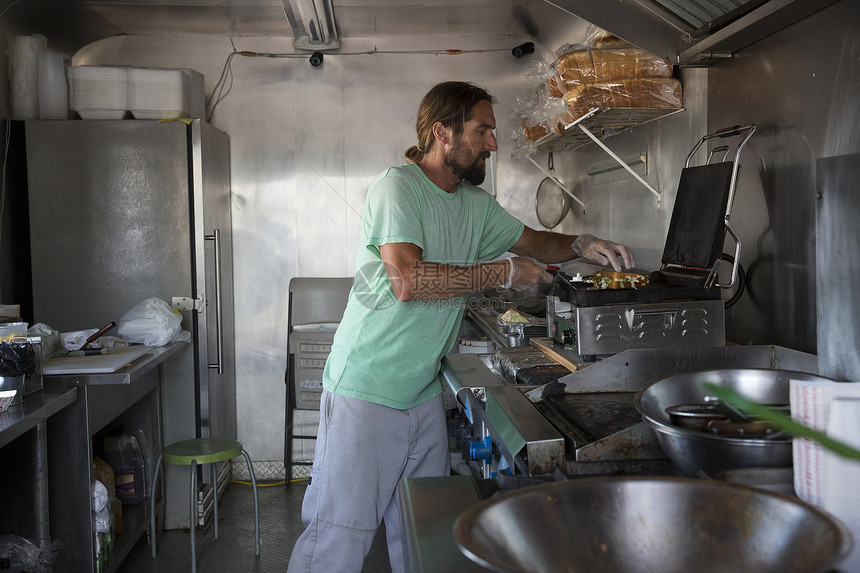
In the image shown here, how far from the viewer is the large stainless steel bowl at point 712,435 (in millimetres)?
887

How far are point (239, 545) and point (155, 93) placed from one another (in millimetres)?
2256

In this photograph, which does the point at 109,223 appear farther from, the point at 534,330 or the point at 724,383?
the point at 724,383

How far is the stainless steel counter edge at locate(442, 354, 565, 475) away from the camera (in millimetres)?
1167

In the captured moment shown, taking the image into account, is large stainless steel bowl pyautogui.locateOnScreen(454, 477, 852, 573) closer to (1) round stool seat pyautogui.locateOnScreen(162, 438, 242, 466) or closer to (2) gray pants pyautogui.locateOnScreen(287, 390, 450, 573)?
(2) gray pants pyautogui.locateOnScreen(287, 390, 450, 573)

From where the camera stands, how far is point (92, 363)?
2.70 metres

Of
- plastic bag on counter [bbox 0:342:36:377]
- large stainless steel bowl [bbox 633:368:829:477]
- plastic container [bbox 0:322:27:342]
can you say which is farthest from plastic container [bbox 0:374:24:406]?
large stainless steel bowl [bbox 633:368:829:477]

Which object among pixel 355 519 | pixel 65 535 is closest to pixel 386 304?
pixel 355 519

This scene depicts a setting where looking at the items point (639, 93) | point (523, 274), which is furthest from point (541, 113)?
point (523, 274)


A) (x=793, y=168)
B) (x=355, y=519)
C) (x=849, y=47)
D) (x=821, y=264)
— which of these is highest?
(x=849, y=47)

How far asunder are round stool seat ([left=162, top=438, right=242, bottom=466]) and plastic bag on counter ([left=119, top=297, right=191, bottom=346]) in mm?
485

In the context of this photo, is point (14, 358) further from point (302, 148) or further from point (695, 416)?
point (302, 148)

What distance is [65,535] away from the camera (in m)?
2.62

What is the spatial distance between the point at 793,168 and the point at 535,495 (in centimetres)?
155

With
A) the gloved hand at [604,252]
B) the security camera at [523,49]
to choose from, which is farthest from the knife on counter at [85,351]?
the security camera at [523,49]
